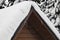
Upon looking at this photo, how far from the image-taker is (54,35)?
5871 mm

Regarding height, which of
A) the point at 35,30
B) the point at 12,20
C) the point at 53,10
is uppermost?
the point at 12,20

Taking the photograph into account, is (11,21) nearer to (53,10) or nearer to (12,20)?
(12,20)

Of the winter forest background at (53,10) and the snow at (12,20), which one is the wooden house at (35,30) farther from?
the winter forest background at (53,10)

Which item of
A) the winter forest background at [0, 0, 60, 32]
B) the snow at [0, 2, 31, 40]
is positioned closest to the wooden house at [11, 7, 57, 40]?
the snow at [0, 2, 31, 40]

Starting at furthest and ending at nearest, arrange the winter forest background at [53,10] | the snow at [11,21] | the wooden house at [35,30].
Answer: the winter forest background at [53,10]
the wooden house at [35,30]
the snow at [11,21]

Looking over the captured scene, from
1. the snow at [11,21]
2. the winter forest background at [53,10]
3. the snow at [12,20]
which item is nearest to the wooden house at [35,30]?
the snow at [12,20]

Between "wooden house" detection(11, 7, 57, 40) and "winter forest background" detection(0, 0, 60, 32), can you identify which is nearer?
"wooden house" detection(11, 7, 57, 40)

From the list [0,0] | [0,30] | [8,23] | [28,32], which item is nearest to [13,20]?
[8,23]

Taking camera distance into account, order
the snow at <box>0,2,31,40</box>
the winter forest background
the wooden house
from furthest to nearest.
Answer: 1. the winter forest background
2. the wooden house
3. the snow at <box>0,2,31,40</box>

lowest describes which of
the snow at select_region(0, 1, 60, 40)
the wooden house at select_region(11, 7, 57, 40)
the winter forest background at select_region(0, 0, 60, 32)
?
the winter forest background at select_region(0, 0, 60, 32)

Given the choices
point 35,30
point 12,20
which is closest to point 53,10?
point 35,30

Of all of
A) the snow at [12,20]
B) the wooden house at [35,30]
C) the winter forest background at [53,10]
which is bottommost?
the winter forest background at [53,10]

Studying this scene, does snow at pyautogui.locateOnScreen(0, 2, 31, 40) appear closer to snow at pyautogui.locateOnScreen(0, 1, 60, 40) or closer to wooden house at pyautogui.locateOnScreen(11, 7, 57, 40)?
snow at pyautogui.locateOnScreen(0, 1, 60, 40)

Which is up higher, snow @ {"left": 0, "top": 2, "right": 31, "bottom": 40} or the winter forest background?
snow @ {"left": 0, "top": 2, "right": 31, "bottom": 40}
